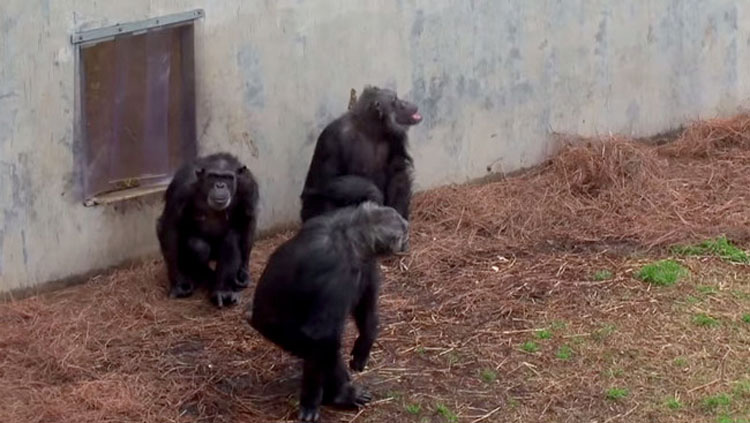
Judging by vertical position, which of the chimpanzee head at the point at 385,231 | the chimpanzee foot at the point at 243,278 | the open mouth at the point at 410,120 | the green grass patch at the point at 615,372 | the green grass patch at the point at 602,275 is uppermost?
the open mouth at the point at 410,120

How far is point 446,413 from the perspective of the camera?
7.19 meters

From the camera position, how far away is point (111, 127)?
886cm

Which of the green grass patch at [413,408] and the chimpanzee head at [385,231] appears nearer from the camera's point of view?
the chimpanzee head at [385,231]

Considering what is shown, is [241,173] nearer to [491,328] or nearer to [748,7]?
[491,328]

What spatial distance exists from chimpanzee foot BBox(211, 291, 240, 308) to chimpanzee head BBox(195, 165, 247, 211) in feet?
1.70

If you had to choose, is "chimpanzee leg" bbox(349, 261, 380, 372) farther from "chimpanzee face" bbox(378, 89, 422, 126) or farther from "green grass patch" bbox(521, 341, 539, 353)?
"chimpanzee face" bbox(378, 89, 422, 126)

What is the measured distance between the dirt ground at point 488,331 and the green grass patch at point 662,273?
0.03 meters

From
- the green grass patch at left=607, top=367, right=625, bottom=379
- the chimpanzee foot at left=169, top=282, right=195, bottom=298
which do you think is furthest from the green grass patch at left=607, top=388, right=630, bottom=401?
A: the chimpanzee foot at left=169, top=282, right=195, bottom=298

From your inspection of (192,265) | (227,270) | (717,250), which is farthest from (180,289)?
(717,250)

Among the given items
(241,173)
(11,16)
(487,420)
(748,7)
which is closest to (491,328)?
(487,420)

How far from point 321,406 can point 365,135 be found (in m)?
2.86

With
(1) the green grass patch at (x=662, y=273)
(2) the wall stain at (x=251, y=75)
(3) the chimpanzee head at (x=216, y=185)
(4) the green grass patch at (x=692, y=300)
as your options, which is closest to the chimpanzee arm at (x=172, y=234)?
→ (3) the chimpanzee head at (x=216, y=185)

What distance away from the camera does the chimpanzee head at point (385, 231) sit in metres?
Answer: 7.02

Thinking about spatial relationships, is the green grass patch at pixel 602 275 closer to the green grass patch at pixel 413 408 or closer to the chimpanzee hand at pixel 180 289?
the green grass patch at pixel 413 408
